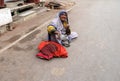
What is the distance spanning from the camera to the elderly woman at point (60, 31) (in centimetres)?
534

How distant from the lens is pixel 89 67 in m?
4.34

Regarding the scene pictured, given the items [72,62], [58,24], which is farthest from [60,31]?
[72,62]

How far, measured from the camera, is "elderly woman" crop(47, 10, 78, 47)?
5340 millimetres

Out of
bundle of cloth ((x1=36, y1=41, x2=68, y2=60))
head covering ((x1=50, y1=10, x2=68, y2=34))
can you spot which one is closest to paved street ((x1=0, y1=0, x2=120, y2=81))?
bundle of cloth ((x1=36, y1=41, x2=68, y2=60))

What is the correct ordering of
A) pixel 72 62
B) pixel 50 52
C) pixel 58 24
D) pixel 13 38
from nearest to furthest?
pixel 72 62 < pixel 50 52 < pixel 58 24 < pixel 13 38

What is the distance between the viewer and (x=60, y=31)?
5.79m

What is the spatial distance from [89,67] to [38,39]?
231 centimetres

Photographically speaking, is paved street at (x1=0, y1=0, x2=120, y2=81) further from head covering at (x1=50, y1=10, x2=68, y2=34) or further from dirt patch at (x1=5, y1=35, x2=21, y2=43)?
head covering at (x1=50, y1=10, x2=68, y2=34)

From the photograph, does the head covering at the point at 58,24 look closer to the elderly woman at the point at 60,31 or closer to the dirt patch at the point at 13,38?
the elderly woman at the point at 60,31

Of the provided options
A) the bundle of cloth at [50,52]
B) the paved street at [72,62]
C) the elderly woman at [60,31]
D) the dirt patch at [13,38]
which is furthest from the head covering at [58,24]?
the dirt patch at [13,38]

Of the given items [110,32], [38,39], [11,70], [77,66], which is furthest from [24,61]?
[110,32]

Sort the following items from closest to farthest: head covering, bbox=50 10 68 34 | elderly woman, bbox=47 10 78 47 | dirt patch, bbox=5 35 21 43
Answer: elderly woman, bbox=47 10 78 47 → head covering, bbox=50 10 68 34 → dirt patch, bbox=5 35 21 43

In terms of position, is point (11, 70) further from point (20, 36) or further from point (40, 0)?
point (40, 0)

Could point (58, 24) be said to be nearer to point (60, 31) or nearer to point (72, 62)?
point (60, 31)
